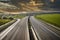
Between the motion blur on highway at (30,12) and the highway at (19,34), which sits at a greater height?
the motion blur on highway at (30,12)

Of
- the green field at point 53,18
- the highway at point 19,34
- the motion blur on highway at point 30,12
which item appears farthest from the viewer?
the motion blur on highway at point 30,12

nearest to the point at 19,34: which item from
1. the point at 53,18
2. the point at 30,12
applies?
the point at 30,12

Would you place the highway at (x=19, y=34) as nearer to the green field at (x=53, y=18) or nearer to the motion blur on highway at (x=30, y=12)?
the motion blur on highway at (x=30, y=12)

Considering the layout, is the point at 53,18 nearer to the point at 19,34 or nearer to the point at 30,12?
the point at 30,12

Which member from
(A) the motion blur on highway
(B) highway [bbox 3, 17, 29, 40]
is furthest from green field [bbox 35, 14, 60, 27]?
(B) highway [bbox 3, 17, 29, 40]

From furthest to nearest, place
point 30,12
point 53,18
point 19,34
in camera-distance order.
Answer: point 30,12
point 53,18
point 19,34

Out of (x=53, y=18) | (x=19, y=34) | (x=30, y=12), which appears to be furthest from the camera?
(x=30, y=12)

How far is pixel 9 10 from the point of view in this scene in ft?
50.8

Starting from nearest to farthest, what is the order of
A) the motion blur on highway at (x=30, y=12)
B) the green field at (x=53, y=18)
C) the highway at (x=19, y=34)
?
the highway at (x=19, y=34) < the green field at (x=53, y=18) < the motion blur on highway at (x=30, y=12)

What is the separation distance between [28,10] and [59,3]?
292 centimetres

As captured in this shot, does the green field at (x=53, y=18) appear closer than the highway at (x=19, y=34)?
No

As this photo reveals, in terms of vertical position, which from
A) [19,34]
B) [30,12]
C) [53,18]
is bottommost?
[19,34]

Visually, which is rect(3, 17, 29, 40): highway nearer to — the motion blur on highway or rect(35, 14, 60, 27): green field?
the motion blur on highway

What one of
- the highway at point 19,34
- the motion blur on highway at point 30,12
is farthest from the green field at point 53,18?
the highway at point 19,34
